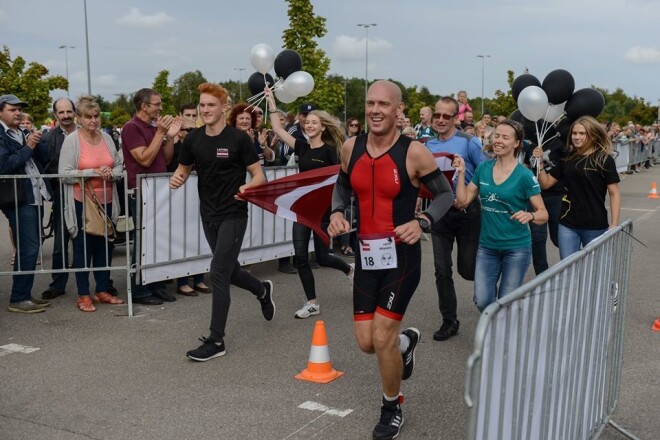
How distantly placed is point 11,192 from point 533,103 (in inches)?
208

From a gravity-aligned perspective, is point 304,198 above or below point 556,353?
above

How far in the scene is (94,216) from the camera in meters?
7.25

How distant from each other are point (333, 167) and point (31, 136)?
2.99 meters

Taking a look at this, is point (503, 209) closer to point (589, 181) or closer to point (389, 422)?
point (589, 181)

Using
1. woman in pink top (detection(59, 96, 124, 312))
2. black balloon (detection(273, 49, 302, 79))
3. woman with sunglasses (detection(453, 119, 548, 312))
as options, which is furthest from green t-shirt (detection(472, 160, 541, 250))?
black balloon (detection(273, 49, 302, 79))

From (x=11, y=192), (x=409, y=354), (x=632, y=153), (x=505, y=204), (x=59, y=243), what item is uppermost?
(x=505, y=204)

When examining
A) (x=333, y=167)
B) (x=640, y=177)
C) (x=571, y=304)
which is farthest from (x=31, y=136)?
(x=640, y=177)

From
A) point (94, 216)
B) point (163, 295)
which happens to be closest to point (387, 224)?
point (94, 216)

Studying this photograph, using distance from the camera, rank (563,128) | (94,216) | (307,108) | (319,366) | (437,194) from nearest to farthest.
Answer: (437,194), (319,366), (94,216), (563,128), (307,108)

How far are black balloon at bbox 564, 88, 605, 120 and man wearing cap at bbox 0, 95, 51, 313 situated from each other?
5.47 metres

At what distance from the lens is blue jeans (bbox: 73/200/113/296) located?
288 inches

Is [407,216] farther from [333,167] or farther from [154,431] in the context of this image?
[333,167]

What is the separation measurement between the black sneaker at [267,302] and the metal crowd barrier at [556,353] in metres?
3.17

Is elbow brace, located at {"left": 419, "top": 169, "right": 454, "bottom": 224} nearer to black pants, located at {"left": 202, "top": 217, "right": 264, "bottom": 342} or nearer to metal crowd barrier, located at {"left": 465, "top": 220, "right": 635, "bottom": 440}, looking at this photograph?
metal crowd barrier, located at {"left": 465, "top": 220, "right": 635, "bottom": 440}
